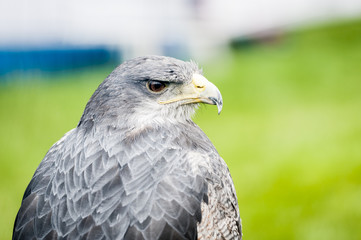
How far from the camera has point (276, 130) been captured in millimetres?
8812

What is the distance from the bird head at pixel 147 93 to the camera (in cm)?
266

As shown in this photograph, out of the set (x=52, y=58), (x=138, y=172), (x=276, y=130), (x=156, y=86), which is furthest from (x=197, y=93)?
(x=52, y=58)

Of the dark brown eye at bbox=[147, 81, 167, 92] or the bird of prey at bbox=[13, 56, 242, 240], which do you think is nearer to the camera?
the bird of prey at bbox=[13, 56, 242, 240]

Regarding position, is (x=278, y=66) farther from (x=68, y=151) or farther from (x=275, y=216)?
(x=68, y=151)

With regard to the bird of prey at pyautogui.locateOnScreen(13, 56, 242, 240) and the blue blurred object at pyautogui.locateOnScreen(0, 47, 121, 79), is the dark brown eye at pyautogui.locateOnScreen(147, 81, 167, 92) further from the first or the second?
the blue blurred object at pyautogui.locateOnScreen(0, 47, 121, 79)

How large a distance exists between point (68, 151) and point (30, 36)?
11244 millimetres

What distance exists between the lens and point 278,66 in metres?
13.4

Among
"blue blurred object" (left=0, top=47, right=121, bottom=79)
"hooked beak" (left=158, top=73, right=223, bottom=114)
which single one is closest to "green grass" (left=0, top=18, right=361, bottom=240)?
"blue blurred object" (left=0, top=47, right=121, bottom=79)

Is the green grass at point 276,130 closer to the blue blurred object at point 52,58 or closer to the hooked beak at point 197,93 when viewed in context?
the blue blurred object at point 52,58

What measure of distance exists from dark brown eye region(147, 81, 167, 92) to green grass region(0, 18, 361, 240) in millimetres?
2097

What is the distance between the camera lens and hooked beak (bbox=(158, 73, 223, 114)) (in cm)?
275

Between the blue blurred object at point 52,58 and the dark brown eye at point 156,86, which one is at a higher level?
the dark brown eye at point 156,86

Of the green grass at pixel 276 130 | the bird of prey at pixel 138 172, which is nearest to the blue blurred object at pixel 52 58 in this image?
the green grass at pixel 276 130

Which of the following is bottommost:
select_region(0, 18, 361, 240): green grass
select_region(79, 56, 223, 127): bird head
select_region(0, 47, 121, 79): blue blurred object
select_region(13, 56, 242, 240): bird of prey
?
select_region(0, 18, 361, 240): green grass
